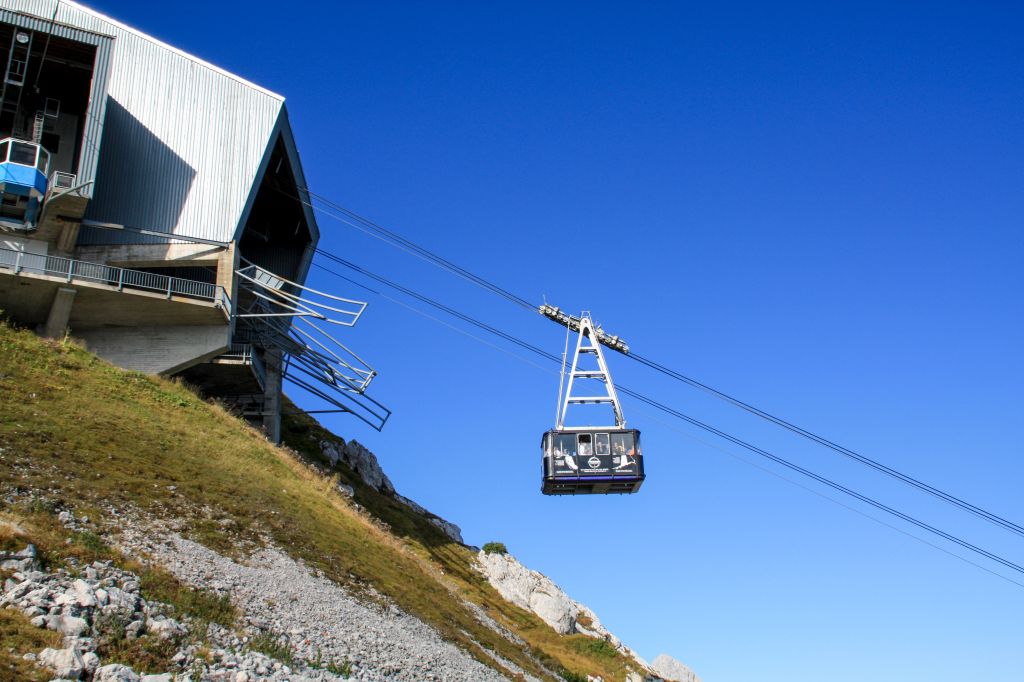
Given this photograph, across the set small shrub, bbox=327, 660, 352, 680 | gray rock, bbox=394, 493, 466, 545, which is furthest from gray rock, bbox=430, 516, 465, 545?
small shrub, bbox=327, 660, 352, 680

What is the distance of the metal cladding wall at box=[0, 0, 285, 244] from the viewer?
5409 centimetres

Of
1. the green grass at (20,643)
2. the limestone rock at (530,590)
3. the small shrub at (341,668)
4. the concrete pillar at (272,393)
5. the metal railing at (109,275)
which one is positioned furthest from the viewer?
the concrete pillar at (272,393)

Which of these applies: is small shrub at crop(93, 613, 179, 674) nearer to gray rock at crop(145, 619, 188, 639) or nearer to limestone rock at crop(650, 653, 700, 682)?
gray rock at crop(145, 619, 188, 639)

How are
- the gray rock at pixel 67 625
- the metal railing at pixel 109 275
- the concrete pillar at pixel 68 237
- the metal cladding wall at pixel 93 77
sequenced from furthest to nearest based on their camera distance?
the concrete pillar at pixel 68 237, the metal cladding wall at pixel 93 77, the metal railing at pixel 109 275, the gray rock at pixel 67 625

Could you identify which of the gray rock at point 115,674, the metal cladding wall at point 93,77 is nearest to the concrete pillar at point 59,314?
the metal cladding wall at point 93,77

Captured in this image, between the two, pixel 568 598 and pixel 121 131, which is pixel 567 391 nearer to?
pixel 568 598

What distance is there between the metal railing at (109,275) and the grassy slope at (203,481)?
320 cm

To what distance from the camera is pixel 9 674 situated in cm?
2002

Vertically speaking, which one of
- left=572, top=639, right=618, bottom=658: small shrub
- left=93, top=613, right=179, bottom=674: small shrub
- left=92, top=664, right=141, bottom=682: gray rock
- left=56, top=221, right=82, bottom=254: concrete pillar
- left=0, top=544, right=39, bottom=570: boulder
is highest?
left=56, top=221, right=82, bottom=254: concrete pillar

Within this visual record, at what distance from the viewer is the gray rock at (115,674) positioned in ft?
69.9

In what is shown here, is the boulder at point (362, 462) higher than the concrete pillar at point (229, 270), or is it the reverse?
the concrete pillar at point (229, 270)

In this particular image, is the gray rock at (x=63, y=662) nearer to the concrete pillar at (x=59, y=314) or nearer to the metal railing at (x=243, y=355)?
the concrete pillar at (x=59, y=314)

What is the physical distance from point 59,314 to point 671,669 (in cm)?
3732

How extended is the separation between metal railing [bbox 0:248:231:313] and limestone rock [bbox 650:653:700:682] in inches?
1199
